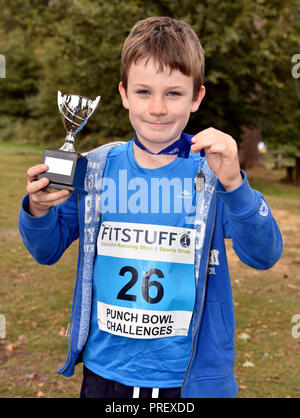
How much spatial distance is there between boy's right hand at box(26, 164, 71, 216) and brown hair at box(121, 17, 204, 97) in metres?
0.62

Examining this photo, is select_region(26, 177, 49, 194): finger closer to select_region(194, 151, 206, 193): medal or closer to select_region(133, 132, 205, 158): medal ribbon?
select_region(133, 132, 205, 158): medal ribbon

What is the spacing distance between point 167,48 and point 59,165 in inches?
27.6

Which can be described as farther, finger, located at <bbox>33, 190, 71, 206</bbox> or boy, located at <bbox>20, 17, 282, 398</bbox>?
boy, located at <bbox>20, 17, 282, 398</bbox>

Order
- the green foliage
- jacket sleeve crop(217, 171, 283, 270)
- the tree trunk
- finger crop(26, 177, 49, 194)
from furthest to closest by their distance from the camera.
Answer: the tree trunk → the green foliage → finger crop(26, 177, 49, 194) → jacket sleeve crop(217, 171, 283, 270)

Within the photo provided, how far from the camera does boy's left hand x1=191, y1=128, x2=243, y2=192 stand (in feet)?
5.97

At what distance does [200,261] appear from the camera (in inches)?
88.5

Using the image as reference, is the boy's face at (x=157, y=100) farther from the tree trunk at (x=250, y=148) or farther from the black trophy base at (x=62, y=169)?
the tree trunk at (x=250, y=148)

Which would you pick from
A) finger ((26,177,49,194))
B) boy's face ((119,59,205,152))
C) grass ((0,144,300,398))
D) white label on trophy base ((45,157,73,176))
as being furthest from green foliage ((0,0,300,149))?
finger ((26,177,49,194))

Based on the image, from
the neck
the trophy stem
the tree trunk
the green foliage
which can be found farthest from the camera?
the tree trunk

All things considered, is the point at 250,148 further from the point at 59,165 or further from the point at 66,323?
the point at 59,165

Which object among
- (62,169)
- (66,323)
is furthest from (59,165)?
(66,323)
